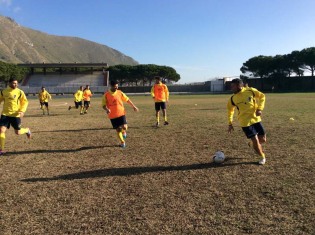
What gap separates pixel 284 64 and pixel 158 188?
79.7m

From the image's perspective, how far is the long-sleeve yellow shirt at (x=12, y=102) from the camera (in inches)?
378

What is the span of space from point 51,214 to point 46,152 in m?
4.84

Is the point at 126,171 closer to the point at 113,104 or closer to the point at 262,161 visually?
the point at 262,161

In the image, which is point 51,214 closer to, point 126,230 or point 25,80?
point 126,230

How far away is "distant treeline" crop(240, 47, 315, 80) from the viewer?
248 ft

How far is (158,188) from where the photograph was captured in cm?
596

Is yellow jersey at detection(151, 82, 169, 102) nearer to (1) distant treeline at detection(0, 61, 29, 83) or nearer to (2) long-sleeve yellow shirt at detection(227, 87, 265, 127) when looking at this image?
(2) long-sleeve yellow shirt at detection(227, 87, 265, 127)

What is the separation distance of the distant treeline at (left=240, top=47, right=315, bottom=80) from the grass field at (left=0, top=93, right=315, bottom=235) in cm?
7348

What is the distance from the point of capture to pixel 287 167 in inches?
276

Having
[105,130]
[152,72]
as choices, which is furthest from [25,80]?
[105,130]

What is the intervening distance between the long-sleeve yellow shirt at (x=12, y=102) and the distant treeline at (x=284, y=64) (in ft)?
252

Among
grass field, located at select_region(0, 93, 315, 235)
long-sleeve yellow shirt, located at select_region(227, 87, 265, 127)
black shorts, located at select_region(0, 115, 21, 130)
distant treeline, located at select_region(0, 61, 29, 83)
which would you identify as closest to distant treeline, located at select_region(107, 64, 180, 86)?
distant treeline, located at select_region(0, 61, 29, 83)

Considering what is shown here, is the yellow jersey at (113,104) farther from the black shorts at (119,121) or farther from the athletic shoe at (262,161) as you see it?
the athletic shoe at (262,161)

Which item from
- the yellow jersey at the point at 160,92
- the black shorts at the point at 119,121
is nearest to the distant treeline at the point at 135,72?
the yellow jersey at the point at 160,92
